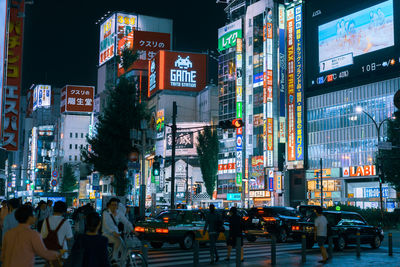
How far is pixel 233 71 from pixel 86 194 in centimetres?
6915

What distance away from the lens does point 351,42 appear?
76562 mm

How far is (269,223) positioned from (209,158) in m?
59.4

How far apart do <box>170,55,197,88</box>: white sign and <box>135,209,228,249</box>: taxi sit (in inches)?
3748

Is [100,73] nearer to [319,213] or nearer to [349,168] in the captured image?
[349,168]

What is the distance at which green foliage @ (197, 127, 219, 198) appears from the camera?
86.9 m

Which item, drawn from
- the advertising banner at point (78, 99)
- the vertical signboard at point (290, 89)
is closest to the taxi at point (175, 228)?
the vertical signboard at point (290, 89)

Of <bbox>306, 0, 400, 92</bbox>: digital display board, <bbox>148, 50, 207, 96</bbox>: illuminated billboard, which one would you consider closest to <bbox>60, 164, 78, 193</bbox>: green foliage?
<bbox>148, 50, 207, 96</bbox>: illuminated billboard

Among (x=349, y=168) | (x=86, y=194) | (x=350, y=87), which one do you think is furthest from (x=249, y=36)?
(x=86, y=194)

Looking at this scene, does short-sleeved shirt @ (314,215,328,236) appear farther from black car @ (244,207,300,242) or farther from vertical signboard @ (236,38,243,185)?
vertical signboard @ (236,38,243,185)

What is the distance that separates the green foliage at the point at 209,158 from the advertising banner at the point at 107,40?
63.5 meters

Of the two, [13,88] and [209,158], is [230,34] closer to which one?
[209,158]

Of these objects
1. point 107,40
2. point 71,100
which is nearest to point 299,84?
point 107,40

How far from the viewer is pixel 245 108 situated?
90.4 metres

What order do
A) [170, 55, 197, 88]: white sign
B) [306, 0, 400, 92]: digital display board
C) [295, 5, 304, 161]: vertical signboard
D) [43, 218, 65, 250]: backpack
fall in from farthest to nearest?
[170, 55, 197, 88]: white sign < [295, 5, 304, 161]: vertical signboard < [306, 0, 400, 92]: digital display board < [43, 218, 65, 250]: backpack
